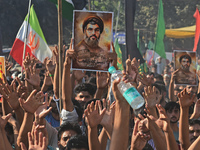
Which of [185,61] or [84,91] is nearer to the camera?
[84,91]

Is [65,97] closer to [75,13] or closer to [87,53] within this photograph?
[87,53]

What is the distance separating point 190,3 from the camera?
4034 cm

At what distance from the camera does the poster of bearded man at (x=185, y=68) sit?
23.1ft

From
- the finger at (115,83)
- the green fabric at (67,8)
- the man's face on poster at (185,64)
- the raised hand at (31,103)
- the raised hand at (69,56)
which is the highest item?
the green fabric at (67,8)

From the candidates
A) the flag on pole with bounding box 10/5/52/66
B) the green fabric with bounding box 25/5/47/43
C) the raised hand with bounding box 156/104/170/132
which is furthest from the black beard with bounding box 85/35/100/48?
the green fabric with bounding box 25/5/47/43

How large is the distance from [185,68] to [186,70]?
0.04 metres

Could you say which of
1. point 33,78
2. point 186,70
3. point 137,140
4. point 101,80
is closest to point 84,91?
point 101,80

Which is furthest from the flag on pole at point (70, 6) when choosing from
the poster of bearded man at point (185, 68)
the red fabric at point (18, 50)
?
the red fabric at point (18, 50)

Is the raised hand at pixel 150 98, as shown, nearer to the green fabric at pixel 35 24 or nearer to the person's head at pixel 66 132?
the person's head at pixel 66 132

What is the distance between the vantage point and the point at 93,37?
495 cm

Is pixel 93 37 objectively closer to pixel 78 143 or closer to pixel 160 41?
pixel 78 143

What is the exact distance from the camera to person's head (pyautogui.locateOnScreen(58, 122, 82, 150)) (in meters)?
4.42

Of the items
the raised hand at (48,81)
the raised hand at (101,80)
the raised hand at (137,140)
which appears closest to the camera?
the raised hand at (137,140)

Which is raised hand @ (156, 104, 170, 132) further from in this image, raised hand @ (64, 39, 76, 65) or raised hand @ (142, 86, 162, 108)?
raised hand @ (64, 39, 76, 65)
